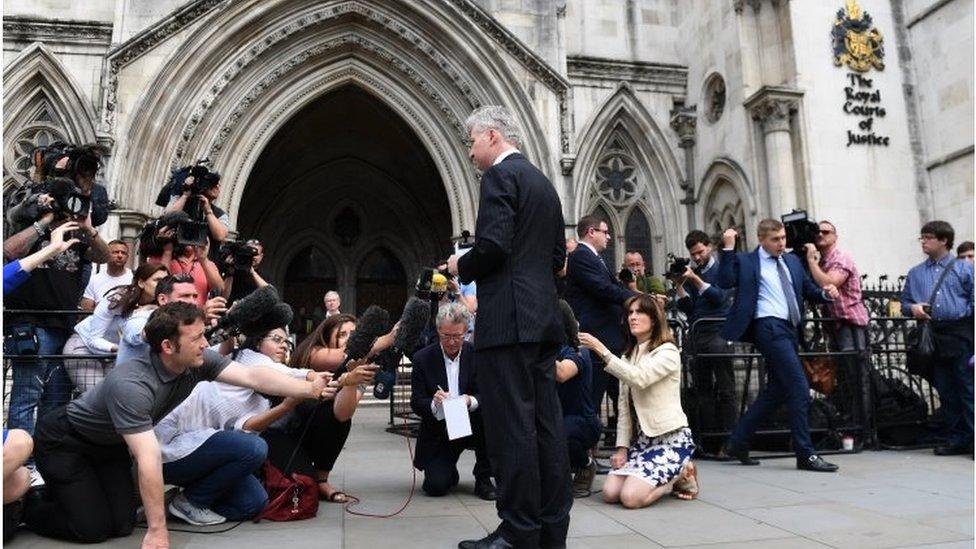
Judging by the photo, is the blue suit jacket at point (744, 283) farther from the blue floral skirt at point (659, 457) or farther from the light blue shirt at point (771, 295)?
the blue floral skirt at point (659, 457)

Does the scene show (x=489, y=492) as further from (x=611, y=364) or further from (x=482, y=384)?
(x=482, y=384)

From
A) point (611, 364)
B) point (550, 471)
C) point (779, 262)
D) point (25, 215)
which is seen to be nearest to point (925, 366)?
point (779, 262)

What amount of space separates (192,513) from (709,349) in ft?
16.0

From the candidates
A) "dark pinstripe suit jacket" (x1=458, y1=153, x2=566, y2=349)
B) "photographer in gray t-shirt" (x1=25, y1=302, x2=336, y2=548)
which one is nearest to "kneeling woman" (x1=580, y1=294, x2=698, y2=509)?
"dark pinstripe suit jacket" (x1=458, y1=153, x2=566, y2=349)

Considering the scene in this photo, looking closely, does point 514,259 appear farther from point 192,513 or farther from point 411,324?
point 192,513

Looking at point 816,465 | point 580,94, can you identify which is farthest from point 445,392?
point 580,94

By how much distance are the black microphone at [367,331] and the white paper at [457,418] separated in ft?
3.29

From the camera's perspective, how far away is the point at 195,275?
5324mm

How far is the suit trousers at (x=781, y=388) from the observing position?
534 centimetres

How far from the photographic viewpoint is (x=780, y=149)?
39.0ft

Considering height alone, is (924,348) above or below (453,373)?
above

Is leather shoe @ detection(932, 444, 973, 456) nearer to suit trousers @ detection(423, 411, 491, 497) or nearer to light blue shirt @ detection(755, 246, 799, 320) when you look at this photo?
light blue shirt @ detection(755, 246, 799, 320)

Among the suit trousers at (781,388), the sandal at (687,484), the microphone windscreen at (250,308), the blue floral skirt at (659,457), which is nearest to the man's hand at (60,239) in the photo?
the microphone windscreen at (250,308)

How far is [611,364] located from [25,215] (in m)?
4.03
